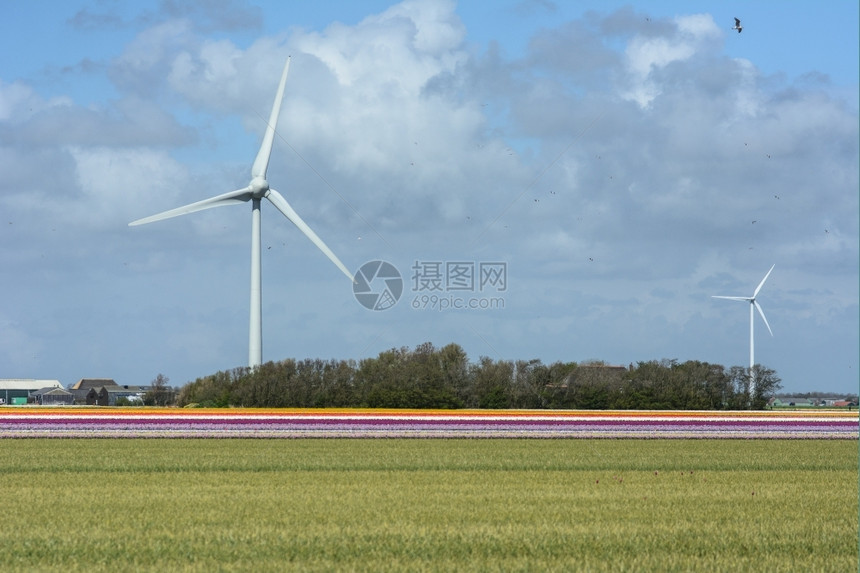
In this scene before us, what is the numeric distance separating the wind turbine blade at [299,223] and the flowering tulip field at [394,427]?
32.4 feet

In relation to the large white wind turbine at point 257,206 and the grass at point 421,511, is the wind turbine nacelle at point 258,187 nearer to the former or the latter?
the large white wind turbine at point 257,206

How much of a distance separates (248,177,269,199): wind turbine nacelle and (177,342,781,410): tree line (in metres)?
13.0

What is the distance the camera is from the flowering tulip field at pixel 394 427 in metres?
52.2

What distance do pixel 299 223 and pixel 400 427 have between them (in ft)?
71.4

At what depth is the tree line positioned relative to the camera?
88188mm

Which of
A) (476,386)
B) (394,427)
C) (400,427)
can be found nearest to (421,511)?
(394,427)

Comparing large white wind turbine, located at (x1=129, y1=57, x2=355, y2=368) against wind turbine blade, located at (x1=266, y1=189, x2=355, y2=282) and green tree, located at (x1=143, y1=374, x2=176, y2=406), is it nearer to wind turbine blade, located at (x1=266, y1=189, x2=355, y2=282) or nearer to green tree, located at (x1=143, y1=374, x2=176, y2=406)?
wind turbine blade, located at (x1=266, y1=189, x2=355, y2=282)

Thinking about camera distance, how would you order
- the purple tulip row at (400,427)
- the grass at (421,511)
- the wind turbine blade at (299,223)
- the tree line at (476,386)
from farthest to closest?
1. the tree line at (476,386)
2. the wind turbine blade at (299,223)
3. the purple tulip row at (400,427)
4. the grass at (421,511)

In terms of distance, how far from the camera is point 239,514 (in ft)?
76.0

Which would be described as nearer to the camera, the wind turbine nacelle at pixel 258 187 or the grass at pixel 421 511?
the grass at pixel 421 511

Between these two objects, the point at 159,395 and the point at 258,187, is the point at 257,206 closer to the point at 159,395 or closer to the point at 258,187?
the point at 258,187

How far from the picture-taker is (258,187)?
7781 cm

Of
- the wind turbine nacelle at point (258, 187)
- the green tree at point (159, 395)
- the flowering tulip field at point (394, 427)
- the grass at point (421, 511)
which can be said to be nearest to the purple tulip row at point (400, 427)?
the flowering tulip field at point (394, 427)

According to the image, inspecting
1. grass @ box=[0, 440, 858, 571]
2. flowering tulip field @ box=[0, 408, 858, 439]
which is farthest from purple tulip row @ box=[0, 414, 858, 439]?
grass @ box=[0, 440, 858, 571]
